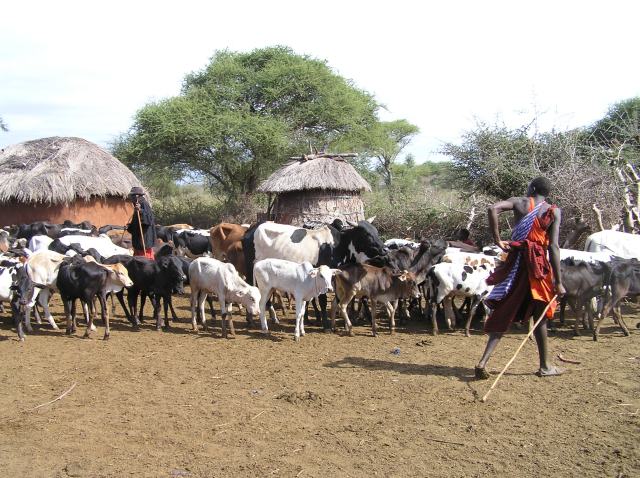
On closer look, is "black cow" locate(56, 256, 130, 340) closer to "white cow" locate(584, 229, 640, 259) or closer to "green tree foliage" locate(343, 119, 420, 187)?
"white cow" locate(584, 229, 640, 259)

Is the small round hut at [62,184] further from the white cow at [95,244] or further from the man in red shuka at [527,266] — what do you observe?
the man in red shuka at [527,266]

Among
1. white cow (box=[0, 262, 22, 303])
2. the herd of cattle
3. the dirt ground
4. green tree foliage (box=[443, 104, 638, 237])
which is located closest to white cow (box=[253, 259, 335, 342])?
the herd of cattle

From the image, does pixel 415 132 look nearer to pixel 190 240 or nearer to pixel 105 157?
pixel 105 157

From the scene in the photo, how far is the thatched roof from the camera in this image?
62.2 feet

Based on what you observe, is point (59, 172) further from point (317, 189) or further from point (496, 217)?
point (496, 217)

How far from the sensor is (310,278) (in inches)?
375

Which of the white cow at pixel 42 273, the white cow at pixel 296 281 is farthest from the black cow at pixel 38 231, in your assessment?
the white cow at pixel 296 281

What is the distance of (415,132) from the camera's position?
4156cm

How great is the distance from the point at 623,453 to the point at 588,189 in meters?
10.5

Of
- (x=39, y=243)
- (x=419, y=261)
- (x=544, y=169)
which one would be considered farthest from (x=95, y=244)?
(x=544, y=169)

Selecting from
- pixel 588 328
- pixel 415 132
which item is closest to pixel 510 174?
pixel 588 328

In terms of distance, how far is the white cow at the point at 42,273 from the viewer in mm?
9773

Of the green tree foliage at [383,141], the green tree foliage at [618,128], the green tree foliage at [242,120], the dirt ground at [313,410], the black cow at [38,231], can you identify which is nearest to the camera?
the dirt ground at [313,410]

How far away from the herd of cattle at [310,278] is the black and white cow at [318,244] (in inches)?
0.7
